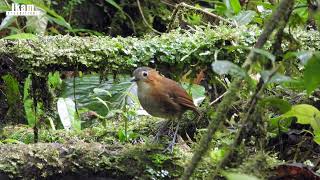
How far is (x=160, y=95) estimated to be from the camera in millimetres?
3314

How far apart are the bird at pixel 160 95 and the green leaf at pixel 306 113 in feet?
2.61

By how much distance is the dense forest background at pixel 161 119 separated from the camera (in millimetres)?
2312

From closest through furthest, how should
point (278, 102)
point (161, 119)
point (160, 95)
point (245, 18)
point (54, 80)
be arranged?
point (278, 102) < point (160, 95) < point (245, 18) < point (161, 119) < point (54, 80)

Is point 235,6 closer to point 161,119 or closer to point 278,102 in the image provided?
point 161,119

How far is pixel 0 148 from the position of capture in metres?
3.08

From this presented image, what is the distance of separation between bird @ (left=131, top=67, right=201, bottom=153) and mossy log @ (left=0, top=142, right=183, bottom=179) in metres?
0.35

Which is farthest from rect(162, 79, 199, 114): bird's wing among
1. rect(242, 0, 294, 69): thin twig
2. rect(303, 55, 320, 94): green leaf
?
rect(303, 55, 320, 94): green leaf

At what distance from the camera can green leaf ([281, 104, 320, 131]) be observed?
261 centimetres

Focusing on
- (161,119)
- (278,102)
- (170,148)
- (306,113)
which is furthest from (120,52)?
(278,102)

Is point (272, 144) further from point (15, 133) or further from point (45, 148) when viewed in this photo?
point (15, 133)

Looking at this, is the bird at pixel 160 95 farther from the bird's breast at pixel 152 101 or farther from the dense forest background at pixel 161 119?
the dense forest background at pixel 161 119

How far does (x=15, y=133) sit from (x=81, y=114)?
2.06ft

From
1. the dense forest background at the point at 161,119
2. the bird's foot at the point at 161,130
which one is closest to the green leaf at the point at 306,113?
the dense forest background at the point at 161,119

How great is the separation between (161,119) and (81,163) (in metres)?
0.98
